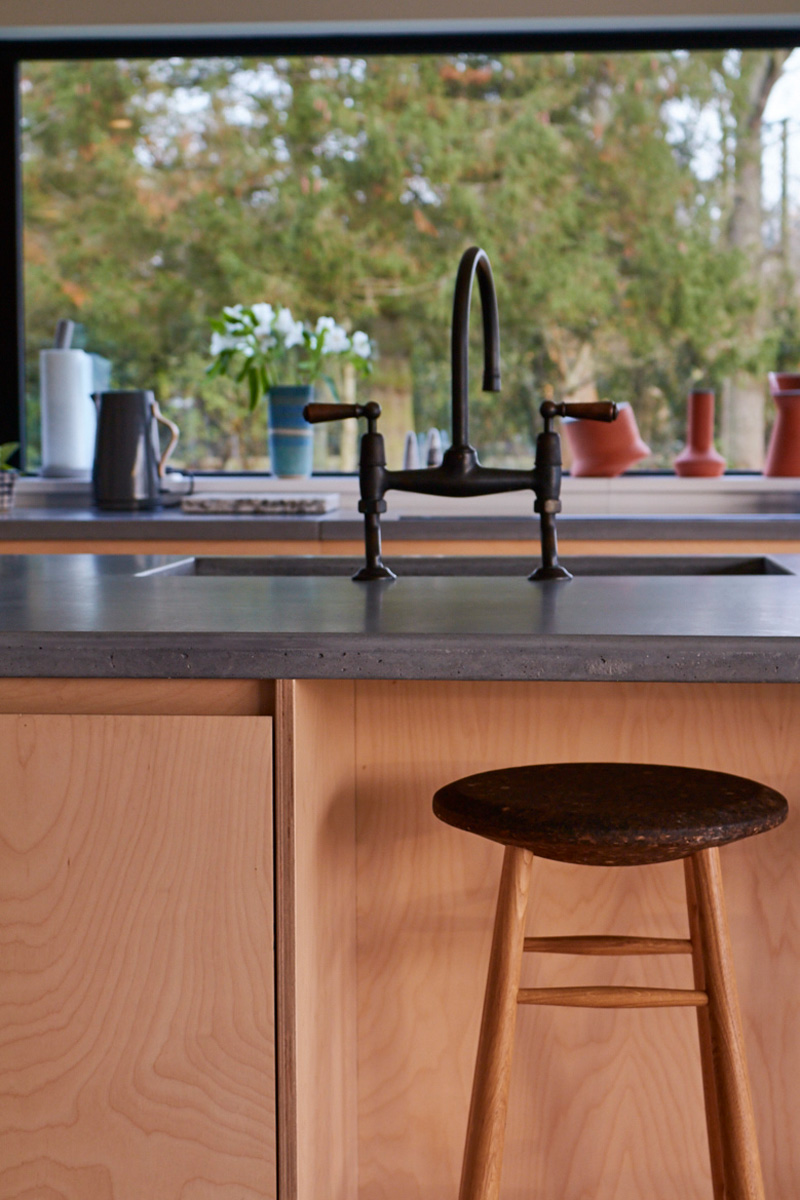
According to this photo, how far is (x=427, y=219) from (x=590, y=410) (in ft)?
6.61

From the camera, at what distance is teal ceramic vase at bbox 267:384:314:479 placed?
3.26 m

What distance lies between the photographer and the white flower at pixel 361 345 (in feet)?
11.1

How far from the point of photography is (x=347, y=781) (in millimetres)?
1378

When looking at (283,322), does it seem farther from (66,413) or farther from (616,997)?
(616,997)

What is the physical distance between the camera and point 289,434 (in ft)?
10.9

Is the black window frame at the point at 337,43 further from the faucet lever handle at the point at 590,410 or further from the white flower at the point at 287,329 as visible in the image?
the faucet lever handle at the point at 590,410

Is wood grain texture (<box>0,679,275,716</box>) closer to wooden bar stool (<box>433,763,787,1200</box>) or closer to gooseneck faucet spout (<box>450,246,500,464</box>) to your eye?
wooden bar stool (<box>433,763,787,1200</box>)

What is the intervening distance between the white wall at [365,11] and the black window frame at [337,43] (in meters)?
0.03

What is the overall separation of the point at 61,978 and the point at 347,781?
1.31ft

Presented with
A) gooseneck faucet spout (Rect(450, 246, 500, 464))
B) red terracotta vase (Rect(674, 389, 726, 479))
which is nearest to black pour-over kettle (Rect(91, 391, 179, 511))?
red terracotta vase (Rect(674, 389, 726, 479))

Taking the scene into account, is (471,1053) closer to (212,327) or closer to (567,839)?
(567,839)

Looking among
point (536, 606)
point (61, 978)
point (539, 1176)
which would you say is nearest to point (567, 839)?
point (536, 606)

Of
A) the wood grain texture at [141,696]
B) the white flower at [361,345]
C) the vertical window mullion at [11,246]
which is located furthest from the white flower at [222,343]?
the wood grain texture at [141,696]

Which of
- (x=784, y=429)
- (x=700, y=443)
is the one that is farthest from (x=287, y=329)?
(x=784, y=429)
